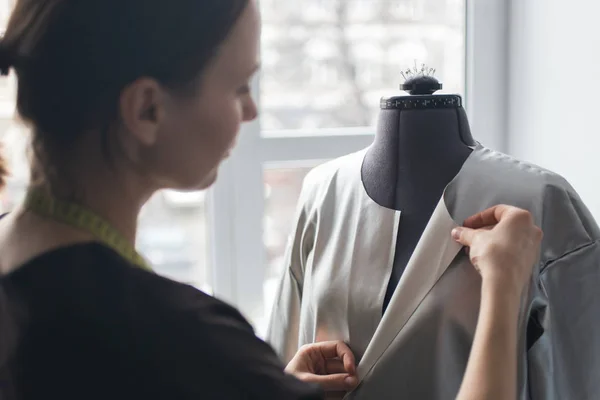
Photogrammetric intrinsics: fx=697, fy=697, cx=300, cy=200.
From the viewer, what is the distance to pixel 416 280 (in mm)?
944

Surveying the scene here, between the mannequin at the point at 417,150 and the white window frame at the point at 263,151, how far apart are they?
2.26 ft

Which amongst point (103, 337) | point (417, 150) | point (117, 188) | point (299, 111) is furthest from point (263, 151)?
point (103, 337)

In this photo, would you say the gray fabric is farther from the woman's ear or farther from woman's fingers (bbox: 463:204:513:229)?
the woman's ear

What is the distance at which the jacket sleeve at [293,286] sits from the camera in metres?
1.13

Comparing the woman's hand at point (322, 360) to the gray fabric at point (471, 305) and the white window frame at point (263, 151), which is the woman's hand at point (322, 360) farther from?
the white window frame at point (263, 151)

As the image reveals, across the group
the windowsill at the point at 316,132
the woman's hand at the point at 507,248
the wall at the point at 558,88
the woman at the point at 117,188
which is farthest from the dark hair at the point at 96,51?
the windowsill at the point at 316,132

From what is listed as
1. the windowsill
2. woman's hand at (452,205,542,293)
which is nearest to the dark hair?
woman's hand at (452,205,542,293)

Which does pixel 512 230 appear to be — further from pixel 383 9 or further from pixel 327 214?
pixel 383 9

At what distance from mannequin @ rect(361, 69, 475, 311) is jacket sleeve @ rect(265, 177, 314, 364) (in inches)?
6.2

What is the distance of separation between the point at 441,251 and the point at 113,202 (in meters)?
0.47

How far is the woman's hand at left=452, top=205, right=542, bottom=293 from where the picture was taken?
0.82m

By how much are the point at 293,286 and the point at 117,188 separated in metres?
0.55

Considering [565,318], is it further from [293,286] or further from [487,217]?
[293,286]

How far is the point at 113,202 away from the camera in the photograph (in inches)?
25.5
